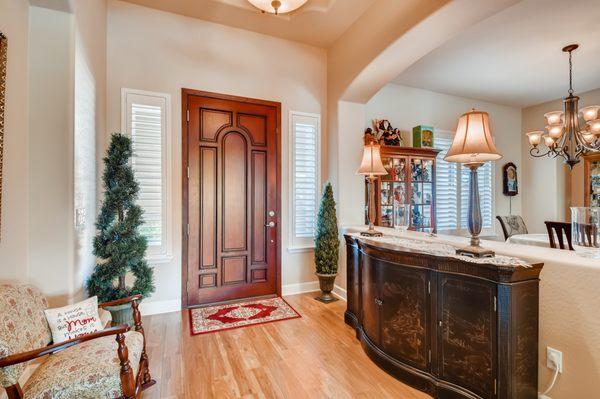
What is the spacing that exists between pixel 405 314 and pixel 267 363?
117 centimetres

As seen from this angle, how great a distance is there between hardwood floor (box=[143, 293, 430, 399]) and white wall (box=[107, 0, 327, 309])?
0.89m

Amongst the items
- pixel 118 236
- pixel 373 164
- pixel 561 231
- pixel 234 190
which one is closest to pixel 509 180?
pixel 561 231

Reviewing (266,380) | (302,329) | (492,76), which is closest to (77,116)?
(266,380)

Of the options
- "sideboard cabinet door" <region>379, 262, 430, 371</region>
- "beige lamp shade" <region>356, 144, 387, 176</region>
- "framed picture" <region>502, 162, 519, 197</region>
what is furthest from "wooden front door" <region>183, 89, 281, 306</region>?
"framed picture" <region>502, 162, 519, 197</region>

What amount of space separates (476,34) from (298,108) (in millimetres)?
2310

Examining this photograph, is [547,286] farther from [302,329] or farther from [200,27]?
[200,27]

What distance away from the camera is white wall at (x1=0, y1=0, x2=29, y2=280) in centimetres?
162

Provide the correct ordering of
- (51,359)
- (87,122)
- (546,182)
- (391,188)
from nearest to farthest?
(51,359) → (87,122) → (391,188) → (546,182)

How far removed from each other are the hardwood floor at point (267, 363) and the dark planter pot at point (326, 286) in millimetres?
501

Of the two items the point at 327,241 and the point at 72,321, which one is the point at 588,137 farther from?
the point at 72,321

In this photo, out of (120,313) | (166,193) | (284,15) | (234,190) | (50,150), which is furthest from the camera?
(234,190)

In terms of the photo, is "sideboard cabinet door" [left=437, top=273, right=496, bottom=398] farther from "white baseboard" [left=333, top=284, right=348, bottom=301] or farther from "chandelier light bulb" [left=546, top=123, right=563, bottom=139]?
"chandelier light bulb" [left=546, top=123, right=563, bottom=139]

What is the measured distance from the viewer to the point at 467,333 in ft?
5.76

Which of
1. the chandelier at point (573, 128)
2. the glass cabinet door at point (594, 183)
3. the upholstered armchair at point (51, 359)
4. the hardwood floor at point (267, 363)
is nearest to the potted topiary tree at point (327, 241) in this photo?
the hardwood floor at point (267, 363)
